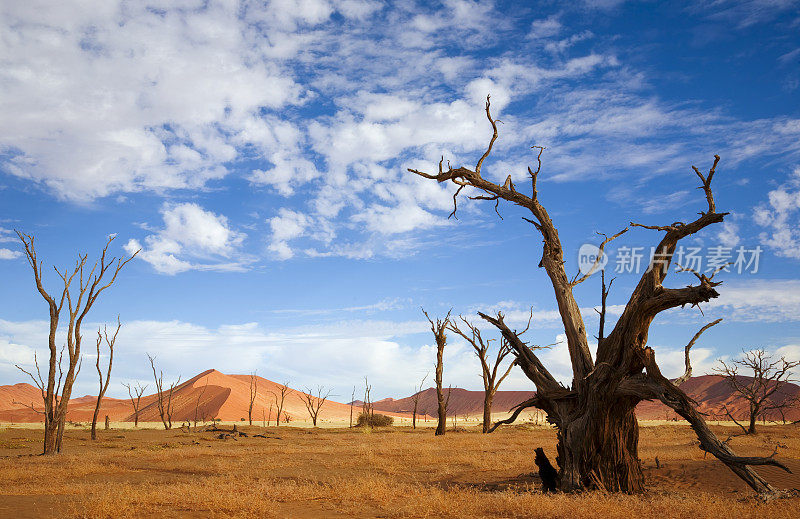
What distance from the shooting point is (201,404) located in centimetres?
9962

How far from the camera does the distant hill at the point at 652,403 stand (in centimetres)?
10675

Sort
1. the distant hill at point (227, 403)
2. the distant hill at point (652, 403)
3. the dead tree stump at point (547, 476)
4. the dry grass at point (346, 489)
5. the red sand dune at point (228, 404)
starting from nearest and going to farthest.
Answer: the dry grass at point (346, 489) → the dead tree stump at point (547, 476) → the red sand dune at point (228, 404) → the distant hill at point (227, 403) → the distant hill at point (652, 403)

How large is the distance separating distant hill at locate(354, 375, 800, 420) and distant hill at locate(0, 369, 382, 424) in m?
29.9

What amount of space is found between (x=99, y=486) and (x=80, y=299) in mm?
11461

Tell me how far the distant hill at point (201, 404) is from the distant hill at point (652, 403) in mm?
29941

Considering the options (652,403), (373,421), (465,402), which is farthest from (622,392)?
(465,402)

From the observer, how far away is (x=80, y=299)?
71.6 feet

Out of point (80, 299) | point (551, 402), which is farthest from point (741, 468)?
point (80, 299)

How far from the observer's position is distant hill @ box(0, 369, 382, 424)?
9569cm

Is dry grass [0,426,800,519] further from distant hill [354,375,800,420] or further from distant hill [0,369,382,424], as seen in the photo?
distant hill [354,375,800,420]

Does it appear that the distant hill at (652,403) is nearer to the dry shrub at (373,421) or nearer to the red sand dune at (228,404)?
the red sand dune at (228,404)

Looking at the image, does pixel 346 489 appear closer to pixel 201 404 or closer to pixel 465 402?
pixel 201 404

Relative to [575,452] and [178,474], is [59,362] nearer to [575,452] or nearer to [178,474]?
[178,474]

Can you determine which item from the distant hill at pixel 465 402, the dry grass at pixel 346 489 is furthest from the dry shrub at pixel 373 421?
the distant hill at pixel 465 402
